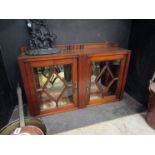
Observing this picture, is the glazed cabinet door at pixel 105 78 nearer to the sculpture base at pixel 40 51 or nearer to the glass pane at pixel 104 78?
the glass pane at pixel 104 78

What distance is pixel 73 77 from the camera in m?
1.40

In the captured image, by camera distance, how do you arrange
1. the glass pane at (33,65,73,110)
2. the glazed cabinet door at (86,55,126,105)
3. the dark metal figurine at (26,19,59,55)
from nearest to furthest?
the dark metal figurine at (26,19,59,55) → the glass pane at (33,65,73,110) → the glazed cabinet door at (86,55,126,105)

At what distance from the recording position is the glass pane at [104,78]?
1.48m

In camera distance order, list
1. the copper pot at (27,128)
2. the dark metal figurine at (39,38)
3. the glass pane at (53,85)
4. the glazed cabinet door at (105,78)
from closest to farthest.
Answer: the copper pot at (27,128) < the dark metal figurine at (39,38) < the glass pane at (53,85) < the glazed cabinet door at (105,78)

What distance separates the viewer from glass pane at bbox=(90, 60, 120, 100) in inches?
58.4

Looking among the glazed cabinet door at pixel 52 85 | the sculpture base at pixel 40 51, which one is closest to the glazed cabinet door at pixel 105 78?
the glazed cabinet door at pixel 52 85

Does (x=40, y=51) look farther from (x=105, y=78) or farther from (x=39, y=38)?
(x=105, y=78)

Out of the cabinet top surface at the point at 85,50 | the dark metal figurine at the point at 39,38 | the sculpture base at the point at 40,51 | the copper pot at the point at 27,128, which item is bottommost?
the copper pot at the point at 27,128

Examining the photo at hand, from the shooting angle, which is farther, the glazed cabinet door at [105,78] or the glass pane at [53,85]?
the glazed cabinet door at [105,78]

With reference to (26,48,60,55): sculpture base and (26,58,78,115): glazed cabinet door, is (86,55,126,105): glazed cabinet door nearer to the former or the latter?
(26,58,78,115): glazed cabinet door

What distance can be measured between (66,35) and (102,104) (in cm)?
105

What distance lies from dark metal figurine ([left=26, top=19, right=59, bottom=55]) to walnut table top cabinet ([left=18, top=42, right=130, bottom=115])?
8cm

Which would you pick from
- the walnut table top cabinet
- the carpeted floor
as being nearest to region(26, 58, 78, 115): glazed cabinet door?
the walnut table top cabinet
